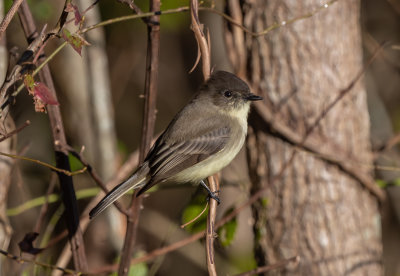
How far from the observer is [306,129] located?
147 inches

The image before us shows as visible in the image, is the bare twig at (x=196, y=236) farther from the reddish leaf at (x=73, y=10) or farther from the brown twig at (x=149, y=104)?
the reddish leaf at (x=73, y=10)

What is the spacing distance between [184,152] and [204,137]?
17 centimetres

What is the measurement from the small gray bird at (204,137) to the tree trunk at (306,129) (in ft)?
0.77

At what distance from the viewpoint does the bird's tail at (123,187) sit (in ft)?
9.93

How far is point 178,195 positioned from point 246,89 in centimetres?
457

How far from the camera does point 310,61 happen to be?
3707 millimetres

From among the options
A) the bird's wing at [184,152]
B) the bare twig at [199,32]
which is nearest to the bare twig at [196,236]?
the bird's wing at [184,152]

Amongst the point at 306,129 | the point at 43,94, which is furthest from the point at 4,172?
the point at 306,129

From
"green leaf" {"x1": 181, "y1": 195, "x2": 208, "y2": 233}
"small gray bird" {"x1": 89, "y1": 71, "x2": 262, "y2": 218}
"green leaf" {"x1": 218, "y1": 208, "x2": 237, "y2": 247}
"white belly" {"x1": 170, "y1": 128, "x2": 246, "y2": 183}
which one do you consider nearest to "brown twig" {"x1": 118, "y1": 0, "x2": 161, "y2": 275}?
"small gray bird" {"x1": 89, "y1": 71, "x2": 262, "y2": 218}

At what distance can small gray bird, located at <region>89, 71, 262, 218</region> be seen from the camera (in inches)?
136

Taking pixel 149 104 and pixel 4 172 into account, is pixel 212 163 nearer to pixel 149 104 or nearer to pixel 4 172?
pixel 149 104

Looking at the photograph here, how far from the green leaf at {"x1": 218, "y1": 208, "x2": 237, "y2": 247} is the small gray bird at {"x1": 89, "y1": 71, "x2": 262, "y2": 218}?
13.6 inches

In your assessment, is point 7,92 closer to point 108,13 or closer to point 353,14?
point 353,14

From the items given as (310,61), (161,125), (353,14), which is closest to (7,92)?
(310,61)
